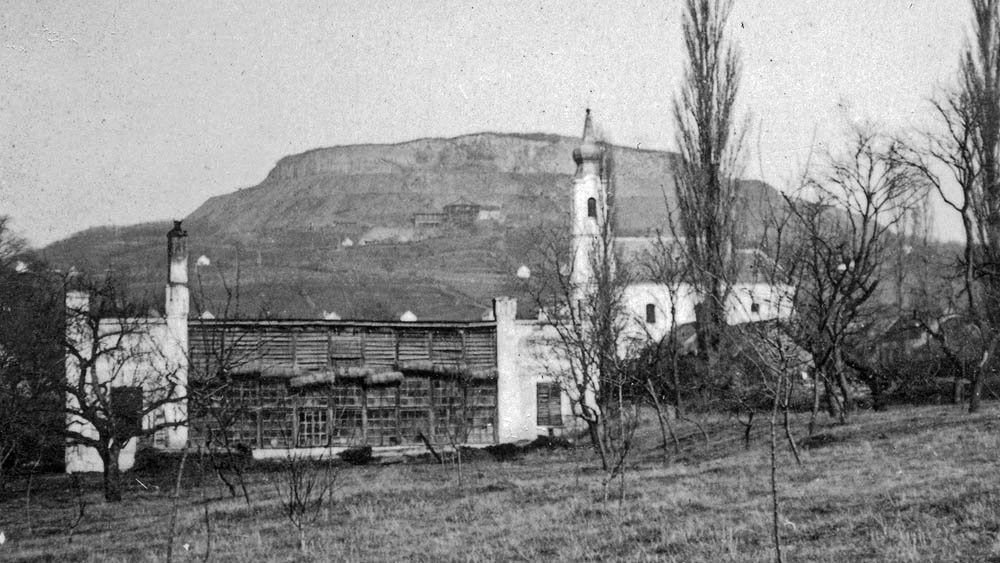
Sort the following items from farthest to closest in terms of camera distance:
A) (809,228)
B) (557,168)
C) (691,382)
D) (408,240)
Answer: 1. (557,168)
2. (408,240)
3. (691,382)
4. (809,228)

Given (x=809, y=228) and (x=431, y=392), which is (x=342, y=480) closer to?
(x=431, y=392)

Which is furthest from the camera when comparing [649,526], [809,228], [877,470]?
[809,228]

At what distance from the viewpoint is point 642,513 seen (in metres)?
16.5

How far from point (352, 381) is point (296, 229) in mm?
102841

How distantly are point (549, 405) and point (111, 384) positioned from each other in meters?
17.9

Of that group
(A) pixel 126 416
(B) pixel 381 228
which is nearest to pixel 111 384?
(A) pixel 126 416

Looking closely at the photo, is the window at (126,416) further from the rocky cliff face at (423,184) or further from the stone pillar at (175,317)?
the rocky cliff face at (423,184)

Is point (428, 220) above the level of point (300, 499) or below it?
above

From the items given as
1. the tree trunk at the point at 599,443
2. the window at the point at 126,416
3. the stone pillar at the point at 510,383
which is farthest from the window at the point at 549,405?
the window at the point at 126,416

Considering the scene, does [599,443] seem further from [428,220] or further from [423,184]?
[423,184]

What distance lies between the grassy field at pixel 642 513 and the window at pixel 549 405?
11.4 m

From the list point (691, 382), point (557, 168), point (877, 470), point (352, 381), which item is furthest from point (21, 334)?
point (557, 168)

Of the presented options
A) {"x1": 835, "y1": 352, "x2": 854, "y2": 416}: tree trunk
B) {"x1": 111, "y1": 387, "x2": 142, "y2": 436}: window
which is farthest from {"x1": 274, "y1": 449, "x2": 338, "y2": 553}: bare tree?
{"x1": 835, "y1": 352, "x2": 854, "y2": 416}: tree trunk

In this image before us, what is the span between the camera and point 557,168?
603 ft
